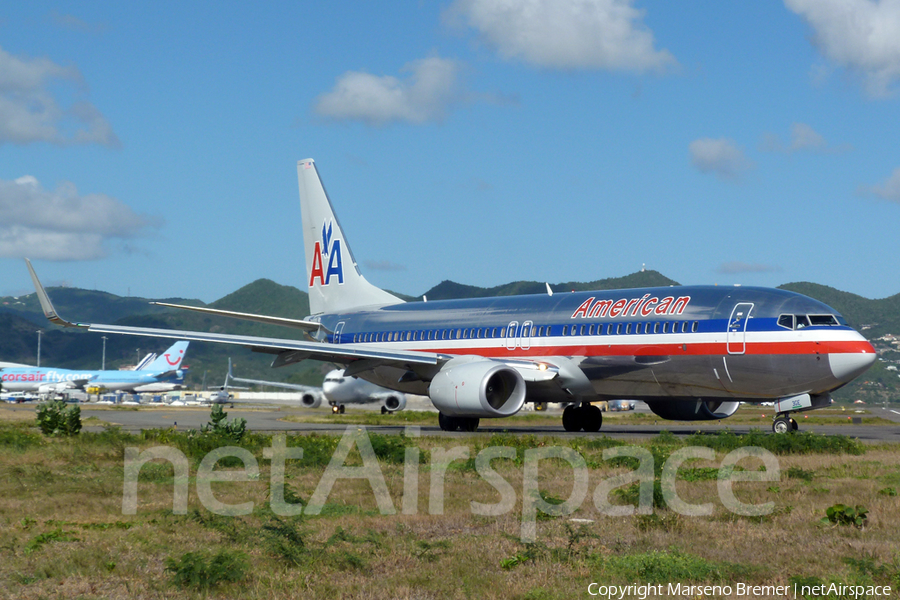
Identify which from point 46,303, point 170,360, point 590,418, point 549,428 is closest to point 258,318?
point 46,303

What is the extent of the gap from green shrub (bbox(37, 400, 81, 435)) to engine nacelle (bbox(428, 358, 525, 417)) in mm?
9025

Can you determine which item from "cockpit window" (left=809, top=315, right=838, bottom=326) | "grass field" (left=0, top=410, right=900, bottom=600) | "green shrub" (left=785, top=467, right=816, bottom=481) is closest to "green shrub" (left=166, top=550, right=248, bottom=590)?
"grass field" (left=0, top=410, right=900, bottom=600)

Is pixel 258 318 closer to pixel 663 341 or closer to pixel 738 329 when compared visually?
pixel 663 341

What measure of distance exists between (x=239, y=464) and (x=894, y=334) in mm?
171551

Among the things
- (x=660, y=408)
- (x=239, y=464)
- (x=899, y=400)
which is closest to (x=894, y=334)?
(x=899, y=400)

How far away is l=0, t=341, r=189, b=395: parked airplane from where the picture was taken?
97.1 m

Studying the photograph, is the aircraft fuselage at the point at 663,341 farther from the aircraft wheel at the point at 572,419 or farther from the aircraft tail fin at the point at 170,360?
the aircraft tail fin at the point at 170,360

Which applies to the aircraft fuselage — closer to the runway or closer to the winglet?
the runway

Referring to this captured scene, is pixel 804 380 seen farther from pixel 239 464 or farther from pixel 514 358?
pixel 239 464

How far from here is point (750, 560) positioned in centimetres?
747

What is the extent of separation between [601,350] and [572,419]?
403 cm

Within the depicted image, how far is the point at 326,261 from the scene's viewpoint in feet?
118

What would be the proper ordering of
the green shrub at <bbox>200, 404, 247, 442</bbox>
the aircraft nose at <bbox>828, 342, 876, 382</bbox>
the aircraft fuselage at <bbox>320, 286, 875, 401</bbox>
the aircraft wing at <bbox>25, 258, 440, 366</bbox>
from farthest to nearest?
the aircraft wing at <bbox>25, 258, 440, 366</bbox> < the aircraft fuselage at <bbox>320, 286, 875, 401</bbox> < the aircraft nose at <bbox>828, 342, 876, 382</bbox> < the green shrub at <bbox>200, 404, 247, 442</bbox>

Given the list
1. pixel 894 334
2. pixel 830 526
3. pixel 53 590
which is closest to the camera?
pixel 53 590
